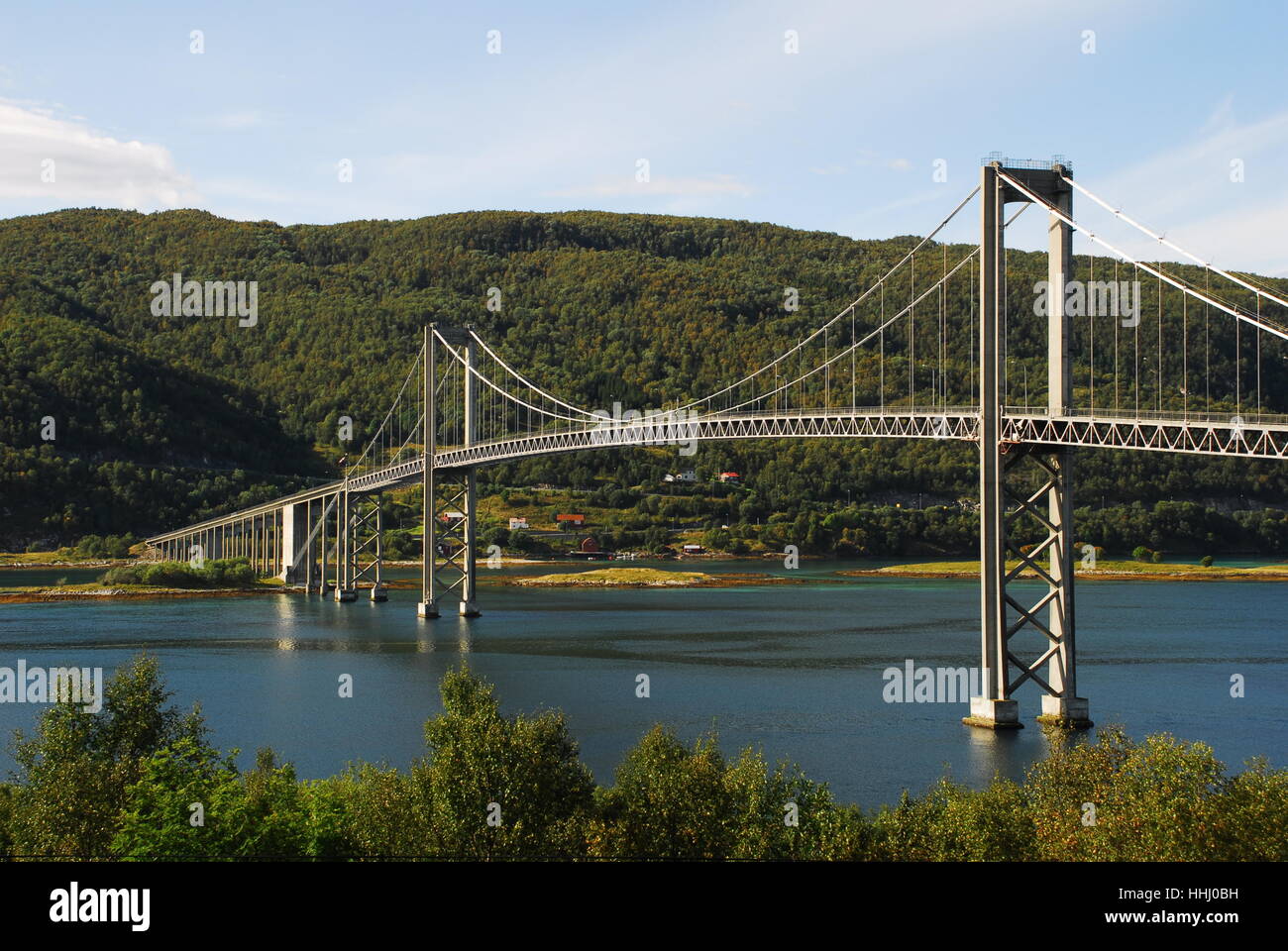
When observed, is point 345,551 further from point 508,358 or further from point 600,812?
point 508,358

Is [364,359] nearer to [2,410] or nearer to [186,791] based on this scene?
[2,410]

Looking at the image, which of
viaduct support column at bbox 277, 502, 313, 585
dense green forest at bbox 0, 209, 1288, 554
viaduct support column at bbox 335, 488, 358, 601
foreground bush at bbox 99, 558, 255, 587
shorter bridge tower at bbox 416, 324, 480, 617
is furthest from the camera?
dense green forest at bbox 0, 209, 1288, 554

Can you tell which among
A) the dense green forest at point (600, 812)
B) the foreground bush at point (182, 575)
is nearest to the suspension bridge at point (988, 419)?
the foreground bush at point (182, 575)

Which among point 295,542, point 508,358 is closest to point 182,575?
point 295,542

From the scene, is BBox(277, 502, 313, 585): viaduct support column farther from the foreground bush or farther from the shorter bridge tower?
the shorter bridge tower

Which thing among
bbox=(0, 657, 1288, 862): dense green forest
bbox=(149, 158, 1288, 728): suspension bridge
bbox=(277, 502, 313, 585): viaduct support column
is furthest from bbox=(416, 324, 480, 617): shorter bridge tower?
bbox=(0, 657, 1288, 862): dense green forest

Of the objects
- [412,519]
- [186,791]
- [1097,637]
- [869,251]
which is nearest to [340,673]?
[186,791]
